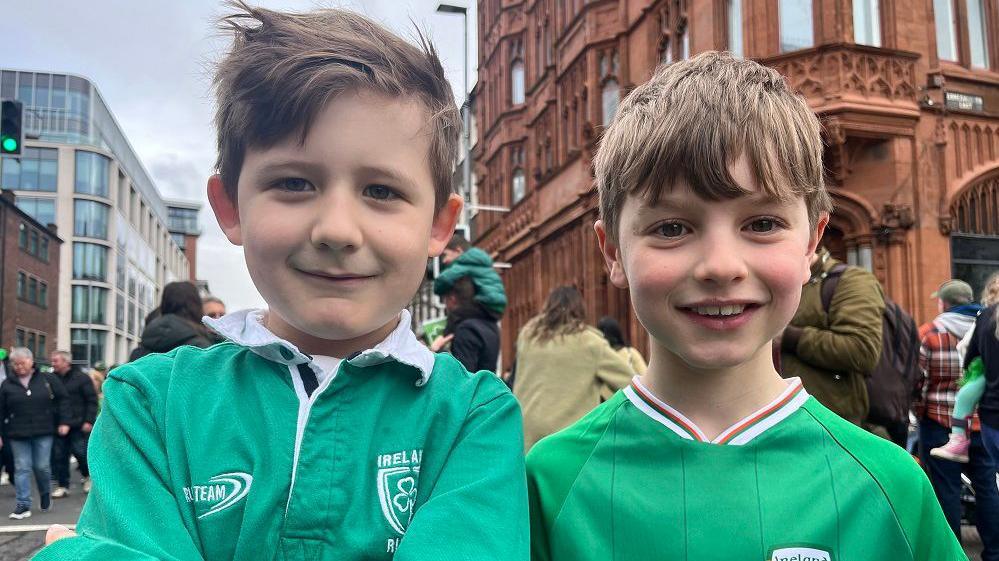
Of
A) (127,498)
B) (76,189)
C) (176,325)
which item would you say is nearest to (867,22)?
(176,325)

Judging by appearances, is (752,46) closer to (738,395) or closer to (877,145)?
(877,145)

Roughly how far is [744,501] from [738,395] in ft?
0.73

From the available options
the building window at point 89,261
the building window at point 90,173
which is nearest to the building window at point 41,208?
the building window at point 90,173

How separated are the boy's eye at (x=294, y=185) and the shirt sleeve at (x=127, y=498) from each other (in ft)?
1.34

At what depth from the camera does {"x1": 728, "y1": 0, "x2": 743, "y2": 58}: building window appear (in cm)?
1381

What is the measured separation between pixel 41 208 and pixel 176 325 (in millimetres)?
68418

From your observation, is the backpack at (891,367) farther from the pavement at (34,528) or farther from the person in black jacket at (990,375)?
the pavement at (34,528)

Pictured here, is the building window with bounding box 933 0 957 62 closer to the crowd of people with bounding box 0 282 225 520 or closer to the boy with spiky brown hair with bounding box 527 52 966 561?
the crowd of people with bounding box 0 282 225 520

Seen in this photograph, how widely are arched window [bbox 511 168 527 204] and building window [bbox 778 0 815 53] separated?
14.4 meters

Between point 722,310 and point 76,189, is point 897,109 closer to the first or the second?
point 722,310

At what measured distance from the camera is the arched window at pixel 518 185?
89.7ft

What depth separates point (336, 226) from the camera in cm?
131

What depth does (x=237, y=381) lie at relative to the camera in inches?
54.9

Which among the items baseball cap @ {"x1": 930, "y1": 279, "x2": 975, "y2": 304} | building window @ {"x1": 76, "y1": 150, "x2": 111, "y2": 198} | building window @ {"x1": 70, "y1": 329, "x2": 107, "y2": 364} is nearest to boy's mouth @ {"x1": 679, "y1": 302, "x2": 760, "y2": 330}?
baseball cap @ {"x1": 930, "y1": 279, "x2": 975, "y2": 304}
